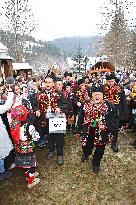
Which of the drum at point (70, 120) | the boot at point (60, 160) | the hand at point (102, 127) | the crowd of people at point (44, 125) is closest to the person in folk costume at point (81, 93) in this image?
the drum at point (70, 120)

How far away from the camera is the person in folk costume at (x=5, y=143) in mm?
5676

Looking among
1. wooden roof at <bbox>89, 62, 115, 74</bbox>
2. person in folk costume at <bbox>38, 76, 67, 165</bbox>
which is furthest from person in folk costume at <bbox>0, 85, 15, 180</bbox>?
wooden roof at <bbox>89, 62, 115, 74</bbox>

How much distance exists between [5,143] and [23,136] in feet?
1.27

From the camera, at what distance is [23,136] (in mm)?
5684

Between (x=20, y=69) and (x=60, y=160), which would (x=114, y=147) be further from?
(x=20, y=69)

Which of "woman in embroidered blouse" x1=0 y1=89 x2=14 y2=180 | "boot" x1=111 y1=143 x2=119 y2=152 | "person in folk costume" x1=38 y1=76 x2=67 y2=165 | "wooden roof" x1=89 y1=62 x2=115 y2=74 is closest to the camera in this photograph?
"woman in embroidered blouse" x1=0 y1=89 x2=14 y2=180

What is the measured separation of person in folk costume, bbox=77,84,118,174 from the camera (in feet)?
19.0

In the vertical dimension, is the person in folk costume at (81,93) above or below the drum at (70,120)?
above

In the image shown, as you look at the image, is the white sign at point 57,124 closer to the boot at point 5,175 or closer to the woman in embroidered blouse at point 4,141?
the woman in embroidered blouse at point 4,141

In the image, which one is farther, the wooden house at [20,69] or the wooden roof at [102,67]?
the wooden house at [20,69]

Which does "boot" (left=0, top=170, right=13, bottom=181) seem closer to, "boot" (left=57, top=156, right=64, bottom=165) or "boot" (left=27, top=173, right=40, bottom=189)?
"boot" (left=27, top=173, right=40, bottom=189)

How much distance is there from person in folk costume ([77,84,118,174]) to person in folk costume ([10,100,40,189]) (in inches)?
41.3

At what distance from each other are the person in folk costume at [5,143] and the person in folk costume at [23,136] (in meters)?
0.16

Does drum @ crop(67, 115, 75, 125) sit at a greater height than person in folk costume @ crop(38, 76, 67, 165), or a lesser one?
lesser
